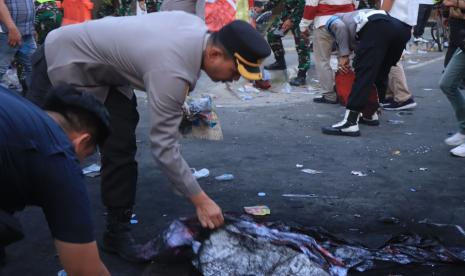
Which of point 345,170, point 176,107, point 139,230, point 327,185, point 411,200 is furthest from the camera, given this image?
point 345,170

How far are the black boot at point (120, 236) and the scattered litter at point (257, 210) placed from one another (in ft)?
2.81

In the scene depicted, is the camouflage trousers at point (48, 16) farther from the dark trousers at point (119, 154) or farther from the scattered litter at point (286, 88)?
the dark trousers at point (119, 154)

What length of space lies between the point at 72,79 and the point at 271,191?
193 centimetres

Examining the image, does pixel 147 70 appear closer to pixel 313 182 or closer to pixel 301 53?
pixel 313 182

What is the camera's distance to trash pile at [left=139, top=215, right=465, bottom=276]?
3023 millimetres

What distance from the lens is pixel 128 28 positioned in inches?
115

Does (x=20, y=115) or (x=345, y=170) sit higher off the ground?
(x=20, y=115)

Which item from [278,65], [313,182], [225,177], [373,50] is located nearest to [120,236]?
[225,177]

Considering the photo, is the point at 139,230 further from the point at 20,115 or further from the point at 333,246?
the point at 20,115

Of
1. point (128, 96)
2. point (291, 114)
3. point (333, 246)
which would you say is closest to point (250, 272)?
point (333, 246)

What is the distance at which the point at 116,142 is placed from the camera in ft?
10.9

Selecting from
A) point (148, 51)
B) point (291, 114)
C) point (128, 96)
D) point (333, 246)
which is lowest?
point (291, 114)

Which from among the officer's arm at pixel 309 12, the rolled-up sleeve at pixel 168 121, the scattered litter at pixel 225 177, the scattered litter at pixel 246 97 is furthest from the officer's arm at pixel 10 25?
the officer's arm at pixel 309 12

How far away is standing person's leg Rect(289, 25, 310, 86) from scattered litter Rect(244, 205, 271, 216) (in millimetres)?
4725
